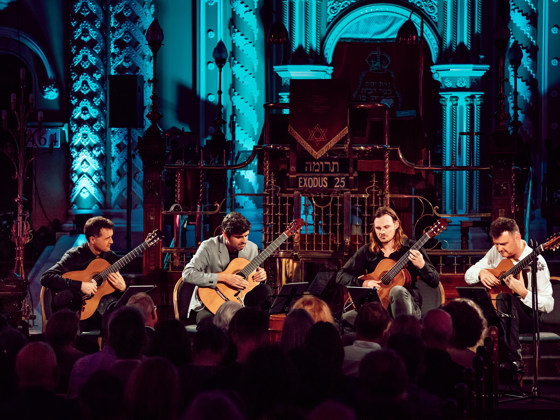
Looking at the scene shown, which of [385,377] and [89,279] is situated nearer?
[385,377]

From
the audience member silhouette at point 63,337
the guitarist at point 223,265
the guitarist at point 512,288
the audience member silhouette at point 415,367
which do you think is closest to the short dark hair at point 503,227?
the guitarist at point 512,288

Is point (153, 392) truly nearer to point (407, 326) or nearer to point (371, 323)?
point (407, 326)

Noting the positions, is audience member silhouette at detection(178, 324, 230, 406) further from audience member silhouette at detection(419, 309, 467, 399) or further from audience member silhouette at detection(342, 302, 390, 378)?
audience member silhouette at detection(419, 309, 467, 399)

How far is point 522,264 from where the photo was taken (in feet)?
24.6

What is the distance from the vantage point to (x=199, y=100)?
15.5m

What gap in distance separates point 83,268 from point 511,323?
411cm

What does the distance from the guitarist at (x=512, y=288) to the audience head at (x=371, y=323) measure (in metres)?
1.92

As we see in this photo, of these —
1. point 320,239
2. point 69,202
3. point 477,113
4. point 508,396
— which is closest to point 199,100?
point 69,202

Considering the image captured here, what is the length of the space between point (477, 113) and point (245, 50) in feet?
14.6

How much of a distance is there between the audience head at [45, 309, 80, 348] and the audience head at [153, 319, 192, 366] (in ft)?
2.67

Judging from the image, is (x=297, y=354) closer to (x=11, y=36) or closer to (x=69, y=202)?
(x=69, y=202)

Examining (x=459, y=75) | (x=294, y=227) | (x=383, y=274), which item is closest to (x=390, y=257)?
(x=383, y=274)

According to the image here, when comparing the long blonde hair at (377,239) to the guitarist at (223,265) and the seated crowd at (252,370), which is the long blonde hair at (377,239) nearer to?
the guitarist at (223,265)

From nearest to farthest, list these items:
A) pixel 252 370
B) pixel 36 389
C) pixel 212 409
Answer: pixel 212 409
pixel 252 370
pixel 36 389
